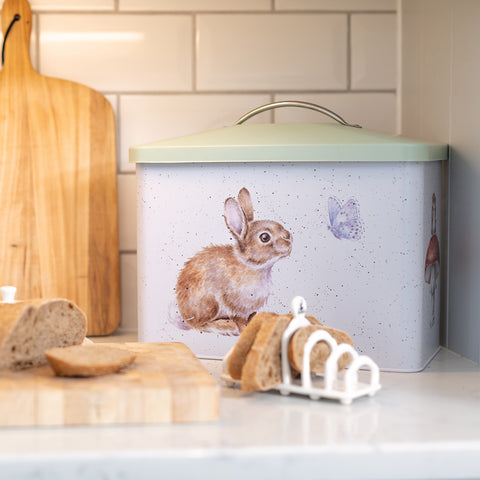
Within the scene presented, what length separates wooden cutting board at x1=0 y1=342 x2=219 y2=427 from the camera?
583 mm

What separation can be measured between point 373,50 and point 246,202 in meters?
0.44

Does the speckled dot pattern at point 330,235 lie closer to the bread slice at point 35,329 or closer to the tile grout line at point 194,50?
the bread slice at point 35,329

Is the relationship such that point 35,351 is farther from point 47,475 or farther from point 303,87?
point 303,87

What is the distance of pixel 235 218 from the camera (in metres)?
0.82

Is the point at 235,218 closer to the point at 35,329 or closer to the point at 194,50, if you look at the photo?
the point at 35,329

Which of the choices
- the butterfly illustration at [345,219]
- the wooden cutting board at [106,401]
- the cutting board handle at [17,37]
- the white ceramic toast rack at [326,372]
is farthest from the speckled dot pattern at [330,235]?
the cutting board handle at [17,37]

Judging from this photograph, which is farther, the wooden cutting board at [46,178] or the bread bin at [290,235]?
the wooden cutting board at [46,178]

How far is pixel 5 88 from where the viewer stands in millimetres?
1056

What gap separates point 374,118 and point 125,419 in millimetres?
706

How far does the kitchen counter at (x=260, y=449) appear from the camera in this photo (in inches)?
20.5

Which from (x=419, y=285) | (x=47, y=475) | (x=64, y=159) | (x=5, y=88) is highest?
(x=5, y=88)

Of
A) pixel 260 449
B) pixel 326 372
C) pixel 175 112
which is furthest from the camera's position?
pixel 175 112

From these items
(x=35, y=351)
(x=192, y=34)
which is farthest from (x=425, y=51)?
(x=35, y=351)

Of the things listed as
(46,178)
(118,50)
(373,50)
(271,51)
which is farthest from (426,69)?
(46,178)
